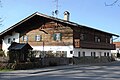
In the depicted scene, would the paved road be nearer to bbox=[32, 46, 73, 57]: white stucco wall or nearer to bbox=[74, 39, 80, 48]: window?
bbox=[74, 39, 80, 48]: window

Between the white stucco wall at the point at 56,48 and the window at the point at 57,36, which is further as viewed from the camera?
the window at the point at 57,36

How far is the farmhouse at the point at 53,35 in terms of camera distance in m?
46.3

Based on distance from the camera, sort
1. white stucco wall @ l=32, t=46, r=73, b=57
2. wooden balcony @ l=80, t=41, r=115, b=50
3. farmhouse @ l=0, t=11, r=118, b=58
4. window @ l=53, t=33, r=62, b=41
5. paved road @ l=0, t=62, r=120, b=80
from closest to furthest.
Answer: paved road @ l=0, t=62, r=120, b=80 < white stucco wall @ l=32, t=46, r=73, b=57 < farmhouse @ l=0, t=11, r=118, b=58 < wooden balcony @ l=80, t=41, r=115, b=50 < window @ l=53, t=33, r=62, b=41

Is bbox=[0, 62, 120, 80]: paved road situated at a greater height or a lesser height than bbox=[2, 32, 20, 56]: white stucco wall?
lesser

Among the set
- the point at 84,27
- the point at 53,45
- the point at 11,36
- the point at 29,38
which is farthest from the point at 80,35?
the point at 11,36

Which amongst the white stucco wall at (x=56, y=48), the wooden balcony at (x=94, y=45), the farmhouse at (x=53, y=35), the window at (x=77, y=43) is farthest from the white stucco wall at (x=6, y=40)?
the wooden balcony at (x=94, y=45)

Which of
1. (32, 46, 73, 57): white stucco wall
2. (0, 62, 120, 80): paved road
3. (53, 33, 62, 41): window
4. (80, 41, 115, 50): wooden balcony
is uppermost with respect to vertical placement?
(53, 33, 62, 41): window

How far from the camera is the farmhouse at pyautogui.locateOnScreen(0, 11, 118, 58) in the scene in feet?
152

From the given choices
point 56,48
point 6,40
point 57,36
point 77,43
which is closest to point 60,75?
point 77,43

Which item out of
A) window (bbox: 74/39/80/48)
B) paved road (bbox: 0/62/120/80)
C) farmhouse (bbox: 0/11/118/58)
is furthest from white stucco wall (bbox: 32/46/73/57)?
paved road (bbox: 0/62/120/80)

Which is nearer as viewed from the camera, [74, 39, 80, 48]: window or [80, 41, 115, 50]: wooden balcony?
[74, 39, 80, 48]: window

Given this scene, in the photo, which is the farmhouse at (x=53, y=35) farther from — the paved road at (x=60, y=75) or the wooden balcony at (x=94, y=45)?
the paved road at (x=60, y=75)

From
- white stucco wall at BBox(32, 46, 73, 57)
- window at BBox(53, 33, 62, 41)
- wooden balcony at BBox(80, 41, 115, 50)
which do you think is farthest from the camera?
window at BBox(53, 33, 62, 41)

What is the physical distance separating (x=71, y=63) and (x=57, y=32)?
21.8ft
